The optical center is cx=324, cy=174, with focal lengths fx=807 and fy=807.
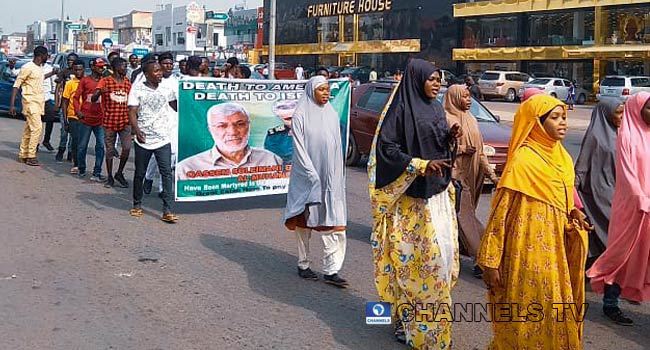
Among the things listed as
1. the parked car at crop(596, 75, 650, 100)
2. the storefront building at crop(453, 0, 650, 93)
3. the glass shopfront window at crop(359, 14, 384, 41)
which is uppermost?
the glass shopfront window at crop(359, 14, 384, 41)

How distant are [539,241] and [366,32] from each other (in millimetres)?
54484

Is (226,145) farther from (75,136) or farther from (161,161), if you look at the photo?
(75,136)

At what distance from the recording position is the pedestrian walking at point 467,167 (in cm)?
684

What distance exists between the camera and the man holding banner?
9.21 meters

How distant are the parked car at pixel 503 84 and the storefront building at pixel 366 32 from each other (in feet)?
25.4

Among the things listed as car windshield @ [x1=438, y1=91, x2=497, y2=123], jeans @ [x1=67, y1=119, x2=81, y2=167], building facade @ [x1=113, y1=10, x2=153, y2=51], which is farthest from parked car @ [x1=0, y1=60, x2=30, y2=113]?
building facade @ [x1=113, y1=10, x2=153, y2=51]

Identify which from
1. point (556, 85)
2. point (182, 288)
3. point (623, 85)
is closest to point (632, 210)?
point (182, 288)

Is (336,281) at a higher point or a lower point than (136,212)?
lower

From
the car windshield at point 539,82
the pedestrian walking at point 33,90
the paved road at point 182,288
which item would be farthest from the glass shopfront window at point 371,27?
the paved road at point 182,288

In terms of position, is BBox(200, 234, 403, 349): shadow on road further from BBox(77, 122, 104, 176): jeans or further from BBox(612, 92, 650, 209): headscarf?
BBox(77, 122, 104, 176): jeans

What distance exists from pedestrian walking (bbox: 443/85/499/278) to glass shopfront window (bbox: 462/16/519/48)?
40.6 metres

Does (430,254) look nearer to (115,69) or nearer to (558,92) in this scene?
(115,69)

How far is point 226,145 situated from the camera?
9344 millimetres

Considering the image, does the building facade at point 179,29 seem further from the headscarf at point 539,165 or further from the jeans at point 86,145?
the headscarf at point 539,165
